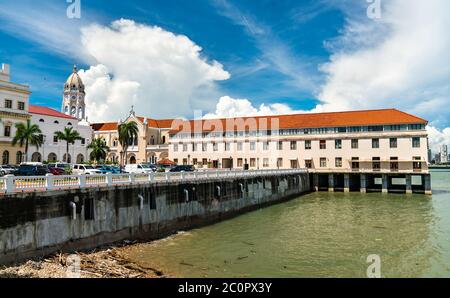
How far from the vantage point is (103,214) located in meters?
19.4

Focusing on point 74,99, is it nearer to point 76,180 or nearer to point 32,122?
point 32,122

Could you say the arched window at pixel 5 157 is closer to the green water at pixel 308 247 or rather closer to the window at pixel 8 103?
the window at pixel 8 103

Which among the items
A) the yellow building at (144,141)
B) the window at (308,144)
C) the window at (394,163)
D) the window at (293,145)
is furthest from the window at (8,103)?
the window at (394,163)

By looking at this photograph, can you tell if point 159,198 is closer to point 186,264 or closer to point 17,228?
point 186,264

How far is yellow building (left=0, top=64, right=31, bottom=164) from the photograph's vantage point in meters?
51.6

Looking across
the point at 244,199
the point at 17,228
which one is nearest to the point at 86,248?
the point at 17,228

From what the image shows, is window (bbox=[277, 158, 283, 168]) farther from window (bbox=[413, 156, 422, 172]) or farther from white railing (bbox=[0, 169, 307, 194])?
white railing (bbox=[0, 169, 307, 194])

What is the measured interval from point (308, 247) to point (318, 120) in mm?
51771

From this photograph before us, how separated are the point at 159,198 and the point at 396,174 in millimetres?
50669

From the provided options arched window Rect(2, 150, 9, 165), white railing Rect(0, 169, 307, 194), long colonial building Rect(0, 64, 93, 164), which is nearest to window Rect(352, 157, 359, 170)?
white railing Rect(0, 169, 307, 194)

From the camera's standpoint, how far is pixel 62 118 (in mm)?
73812

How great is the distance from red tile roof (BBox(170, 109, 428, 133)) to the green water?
3261 centimetres

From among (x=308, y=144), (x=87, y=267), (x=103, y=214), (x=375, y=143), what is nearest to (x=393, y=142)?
(x=375, y=143)

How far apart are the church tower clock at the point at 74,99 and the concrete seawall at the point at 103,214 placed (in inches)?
3716
